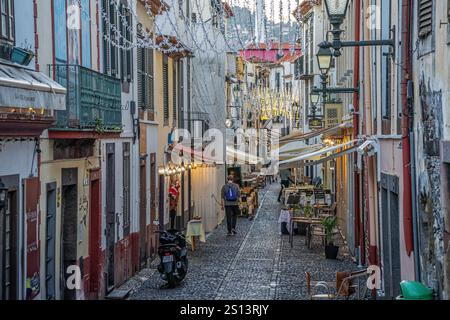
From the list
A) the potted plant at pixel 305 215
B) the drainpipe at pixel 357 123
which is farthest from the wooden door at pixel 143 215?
the potted plant at pixel 305 215

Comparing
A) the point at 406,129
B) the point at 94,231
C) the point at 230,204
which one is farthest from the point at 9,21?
the point at 230,204

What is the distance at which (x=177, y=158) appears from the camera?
88.4 ft

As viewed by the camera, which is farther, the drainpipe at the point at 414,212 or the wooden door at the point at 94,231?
the wooden door at the point at 94,231

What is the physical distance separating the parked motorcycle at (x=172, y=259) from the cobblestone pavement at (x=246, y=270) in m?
0.22

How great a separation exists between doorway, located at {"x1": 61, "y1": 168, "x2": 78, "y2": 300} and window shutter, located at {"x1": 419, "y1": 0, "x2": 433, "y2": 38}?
21.7ft

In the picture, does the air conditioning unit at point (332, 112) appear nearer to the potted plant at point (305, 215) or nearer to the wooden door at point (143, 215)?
the potted plant at point (305, 215)

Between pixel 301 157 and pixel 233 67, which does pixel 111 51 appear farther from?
pixel 233 67

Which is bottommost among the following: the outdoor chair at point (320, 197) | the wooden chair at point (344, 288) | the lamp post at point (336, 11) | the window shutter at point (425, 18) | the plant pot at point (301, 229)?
the plant pot at point (301, 229)

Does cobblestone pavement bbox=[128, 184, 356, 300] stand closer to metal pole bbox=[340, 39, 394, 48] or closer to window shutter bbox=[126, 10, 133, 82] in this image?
window shutter bbox=[126, 10, 133, 82]

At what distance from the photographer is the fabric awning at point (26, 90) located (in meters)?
10.1

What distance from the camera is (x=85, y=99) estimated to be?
48.3ft

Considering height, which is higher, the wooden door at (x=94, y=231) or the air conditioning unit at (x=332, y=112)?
the air conditioning unit at (x=332, y=112)

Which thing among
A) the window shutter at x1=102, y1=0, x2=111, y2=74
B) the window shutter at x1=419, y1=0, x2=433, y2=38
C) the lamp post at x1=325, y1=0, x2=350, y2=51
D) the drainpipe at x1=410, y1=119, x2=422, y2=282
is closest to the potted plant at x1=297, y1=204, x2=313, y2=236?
the window shutter at x1=102, y1=0, x2=111, y2=74
